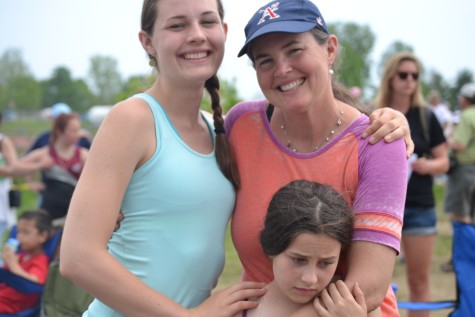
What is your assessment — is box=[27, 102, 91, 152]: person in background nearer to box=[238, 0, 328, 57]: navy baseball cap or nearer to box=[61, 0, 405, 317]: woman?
box=[61, 0, 405, 317]: woman

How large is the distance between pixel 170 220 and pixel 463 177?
5.50 metres

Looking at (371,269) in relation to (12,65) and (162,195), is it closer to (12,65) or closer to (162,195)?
(162,195)

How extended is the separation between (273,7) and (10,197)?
4.96 metres

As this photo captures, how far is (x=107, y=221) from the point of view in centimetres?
172

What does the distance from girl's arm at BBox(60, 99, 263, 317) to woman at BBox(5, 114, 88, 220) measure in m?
4.37

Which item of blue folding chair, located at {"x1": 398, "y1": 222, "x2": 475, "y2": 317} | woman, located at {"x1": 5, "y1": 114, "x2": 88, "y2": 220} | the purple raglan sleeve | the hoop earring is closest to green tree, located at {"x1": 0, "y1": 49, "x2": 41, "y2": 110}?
woman, located at {"x1": 5, "y1": 114, "x2": 88, "y2": 220}

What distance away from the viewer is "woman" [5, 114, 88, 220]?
602 cm

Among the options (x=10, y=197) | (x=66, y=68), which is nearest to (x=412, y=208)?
(x=10, y=197)

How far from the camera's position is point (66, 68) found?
184 feet

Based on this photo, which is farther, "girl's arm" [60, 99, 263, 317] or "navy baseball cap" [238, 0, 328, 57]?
"navy baseball cap" [238, 0, 328, 57]

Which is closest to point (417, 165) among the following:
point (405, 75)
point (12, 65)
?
point (405, 75)

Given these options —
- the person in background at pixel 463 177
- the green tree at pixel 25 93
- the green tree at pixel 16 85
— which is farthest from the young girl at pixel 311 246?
the green tree at pixel 25 93

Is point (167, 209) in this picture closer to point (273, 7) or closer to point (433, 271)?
point (273, 7)

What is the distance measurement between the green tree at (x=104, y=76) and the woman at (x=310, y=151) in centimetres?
5020
